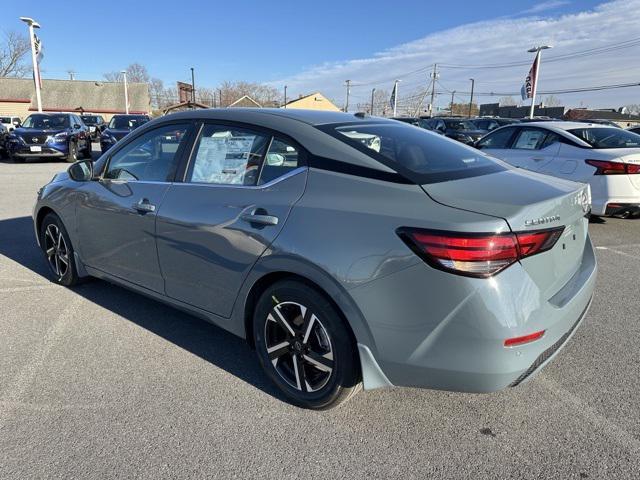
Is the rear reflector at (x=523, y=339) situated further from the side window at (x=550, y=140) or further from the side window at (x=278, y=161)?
the side window at (x=550, y=140)

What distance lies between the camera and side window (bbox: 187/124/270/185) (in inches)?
113

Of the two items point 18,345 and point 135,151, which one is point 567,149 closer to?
point 135,151

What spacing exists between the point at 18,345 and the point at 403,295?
9.52 feet

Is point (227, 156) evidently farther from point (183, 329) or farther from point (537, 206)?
point (537, 206)

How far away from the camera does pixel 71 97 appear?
63531 millimetres

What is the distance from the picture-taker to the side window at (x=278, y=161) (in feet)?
8.84

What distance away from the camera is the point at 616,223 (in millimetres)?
7535

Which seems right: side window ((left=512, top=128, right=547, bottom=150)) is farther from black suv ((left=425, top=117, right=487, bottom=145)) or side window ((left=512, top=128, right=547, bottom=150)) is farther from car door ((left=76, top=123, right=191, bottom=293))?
black suv ((left=425, top=117, right=487, bottom=145))

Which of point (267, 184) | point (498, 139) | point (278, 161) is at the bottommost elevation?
point (267, 184)

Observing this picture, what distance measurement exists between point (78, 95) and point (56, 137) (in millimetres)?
Result: 55834

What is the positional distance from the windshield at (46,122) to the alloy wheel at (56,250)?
46.4 ft

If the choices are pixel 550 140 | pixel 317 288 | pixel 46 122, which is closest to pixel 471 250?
pixel 317 288

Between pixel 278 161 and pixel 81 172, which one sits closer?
pixel 278 161

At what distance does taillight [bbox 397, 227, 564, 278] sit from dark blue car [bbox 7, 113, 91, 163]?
56.0 ft
